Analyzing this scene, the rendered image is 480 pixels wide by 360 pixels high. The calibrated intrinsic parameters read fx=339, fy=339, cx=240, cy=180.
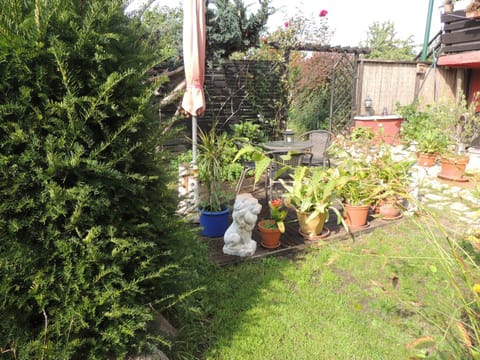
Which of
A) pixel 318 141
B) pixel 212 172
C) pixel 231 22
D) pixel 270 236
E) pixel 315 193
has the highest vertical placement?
pixel 231 22

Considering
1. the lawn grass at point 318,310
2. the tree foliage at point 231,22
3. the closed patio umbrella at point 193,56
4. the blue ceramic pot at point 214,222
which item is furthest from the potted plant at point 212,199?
the tree foliage at point 231,22

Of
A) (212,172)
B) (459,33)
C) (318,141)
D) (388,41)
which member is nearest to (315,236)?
(212,172)

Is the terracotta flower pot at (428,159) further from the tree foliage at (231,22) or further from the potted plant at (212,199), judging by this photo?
the potted plant at (212,199)

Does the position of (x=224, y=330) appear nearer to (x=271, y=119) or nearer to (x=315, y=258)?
(x=315, y=258)

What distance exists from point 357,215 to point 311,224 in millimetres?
706

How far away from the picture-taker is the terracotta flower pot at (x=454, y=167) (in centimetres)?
555

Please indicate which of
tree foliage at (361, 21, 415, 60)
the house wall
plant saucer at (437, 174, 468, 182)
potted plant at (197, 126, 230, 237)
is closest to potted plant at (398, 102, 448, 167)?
plant saucer at (437, 174, 468, 182)

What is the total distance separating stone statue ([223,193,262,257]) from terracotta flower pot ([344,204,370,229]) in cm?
129

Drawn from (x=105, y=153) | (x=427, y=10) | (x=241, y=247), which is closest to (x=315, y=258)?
(x=241, y=247)

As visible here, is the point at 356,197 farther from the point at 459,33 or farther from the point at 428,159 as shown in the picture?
the point at 459,33

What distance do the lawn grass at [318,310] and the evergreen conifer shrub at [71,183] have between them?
2.33 ft

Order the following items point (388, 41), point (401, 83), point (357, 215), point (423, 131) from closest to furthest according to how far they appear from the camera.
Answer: point (357, 215) < point (423, 131) < point (401, 83) < point (388, 41)

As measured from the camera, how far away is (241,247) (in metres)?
3.23

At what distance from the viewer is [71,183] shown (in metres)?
1.41
